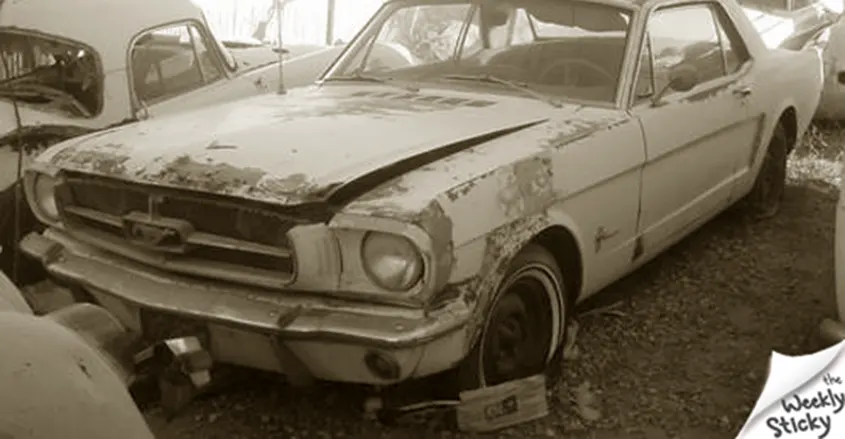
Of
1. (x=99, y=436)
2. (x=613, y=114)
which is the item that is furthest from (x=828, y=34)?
(x=99, y=436)

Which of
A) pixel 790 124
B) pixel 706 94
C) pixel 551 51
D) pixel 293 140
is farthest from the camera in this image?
pixel 790 124

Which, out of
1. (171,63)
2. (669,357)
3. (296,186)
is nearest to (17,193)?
(171,63)

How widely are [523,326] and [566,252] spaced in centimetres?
34

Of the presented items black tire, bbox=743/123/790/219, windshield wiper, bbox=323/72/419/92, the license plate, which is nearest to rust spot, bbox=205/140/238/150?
the license plate

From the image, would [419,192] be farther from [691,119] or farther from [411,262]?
[691,119]

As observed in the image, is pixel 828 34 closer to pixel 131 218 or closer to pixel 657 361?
pixel 657 361

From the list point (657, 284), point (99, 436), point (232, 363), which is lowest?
point (657, 284)

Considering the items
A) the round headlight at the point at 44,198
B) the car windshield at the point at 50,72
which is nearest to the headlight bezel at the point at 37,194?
the round headlight at the point at 44,198

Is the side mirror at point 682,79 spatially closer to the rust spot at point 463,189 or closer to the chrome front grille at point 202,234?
the rust spot at point 463,189

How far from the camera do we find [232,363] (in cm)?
354

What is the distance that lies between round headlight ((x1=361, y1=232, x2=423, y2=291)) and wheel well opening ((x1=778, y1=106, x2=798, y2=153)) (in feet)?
11.2

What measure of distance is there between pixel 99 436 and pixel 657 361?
2852mm

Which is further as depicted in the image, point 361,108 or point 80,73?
point 80,73

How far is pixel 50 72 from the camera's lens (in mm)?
5199
